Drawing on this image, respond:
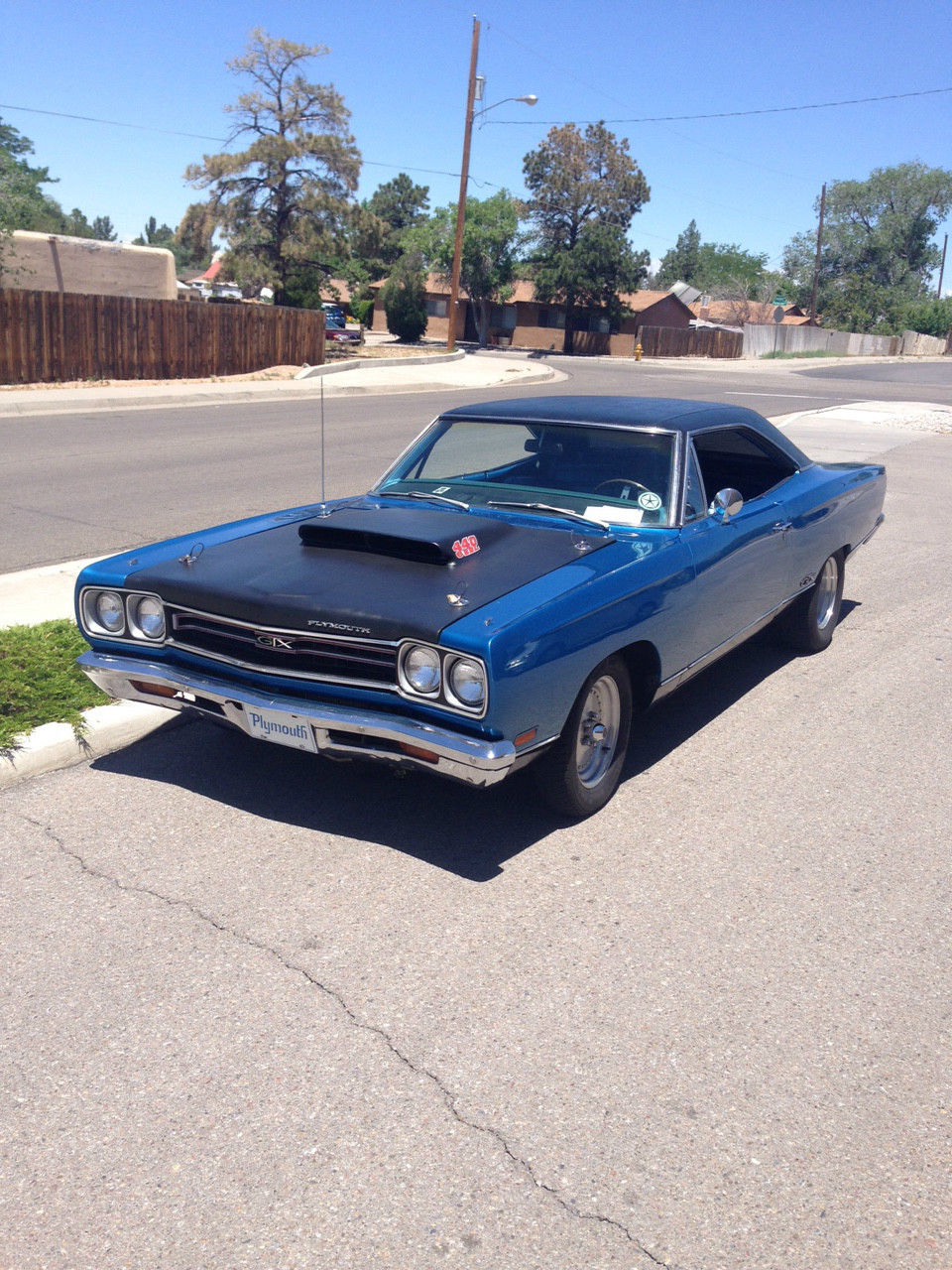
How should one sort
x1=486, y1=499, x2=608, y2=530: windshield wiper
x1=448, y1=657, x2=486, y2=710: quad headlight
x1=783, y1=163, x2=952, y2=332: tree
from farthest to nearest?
1. x1=783, y1=163, x2=952, y2=332: tree
2. x1=486, y1=499, x2=608, y2=530: windshield wiper
3. x1=448, y1=657, x2=486, y2=710: quad headlight

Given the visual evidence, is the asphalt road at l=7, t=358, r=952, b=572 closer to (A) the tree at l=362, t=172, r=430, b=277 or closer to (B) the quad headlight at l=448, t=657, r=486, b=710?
(B) the quad headlight at l=448, t=657, r=486, b=710

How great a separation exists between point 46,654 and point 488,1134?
11.9ft

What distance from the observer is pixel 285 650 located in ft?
12.9

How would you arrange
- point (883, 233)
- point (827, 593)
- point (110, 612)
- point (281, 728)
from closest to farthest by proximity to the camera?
point (281, 728), point (110, 612), point (827, 593), point (883, 233)

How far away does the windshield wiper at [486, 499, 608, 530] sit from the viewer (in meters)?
4.75

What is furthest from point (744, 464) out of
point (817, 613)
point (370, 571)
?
point (370, 571)

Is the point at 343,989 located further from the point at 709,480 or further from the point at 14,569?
the point at 14,569

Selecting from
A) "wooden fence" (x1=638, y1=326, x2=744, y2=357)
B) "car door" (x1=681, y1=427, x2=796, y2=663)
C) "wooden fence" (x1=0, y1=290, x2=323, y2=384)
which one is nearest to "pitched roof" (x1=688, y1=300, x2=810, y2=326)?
"wooden fence" (x1=638, y1=326, x2=744, y2=357)

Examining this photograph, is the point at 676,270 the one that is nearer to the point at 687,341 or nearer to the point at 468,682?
the point at 687,341

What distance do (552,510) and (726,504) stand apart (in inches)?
31.5

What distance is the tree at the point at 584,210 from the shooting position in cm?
6062

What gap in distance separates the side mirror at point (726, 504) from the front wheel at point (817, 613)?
1474mm

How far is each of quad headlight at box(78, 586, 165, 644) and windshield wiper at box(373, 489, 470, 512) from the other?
1408mm

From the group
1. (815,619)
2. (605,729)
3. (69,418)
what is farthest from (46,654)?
(69,418)
